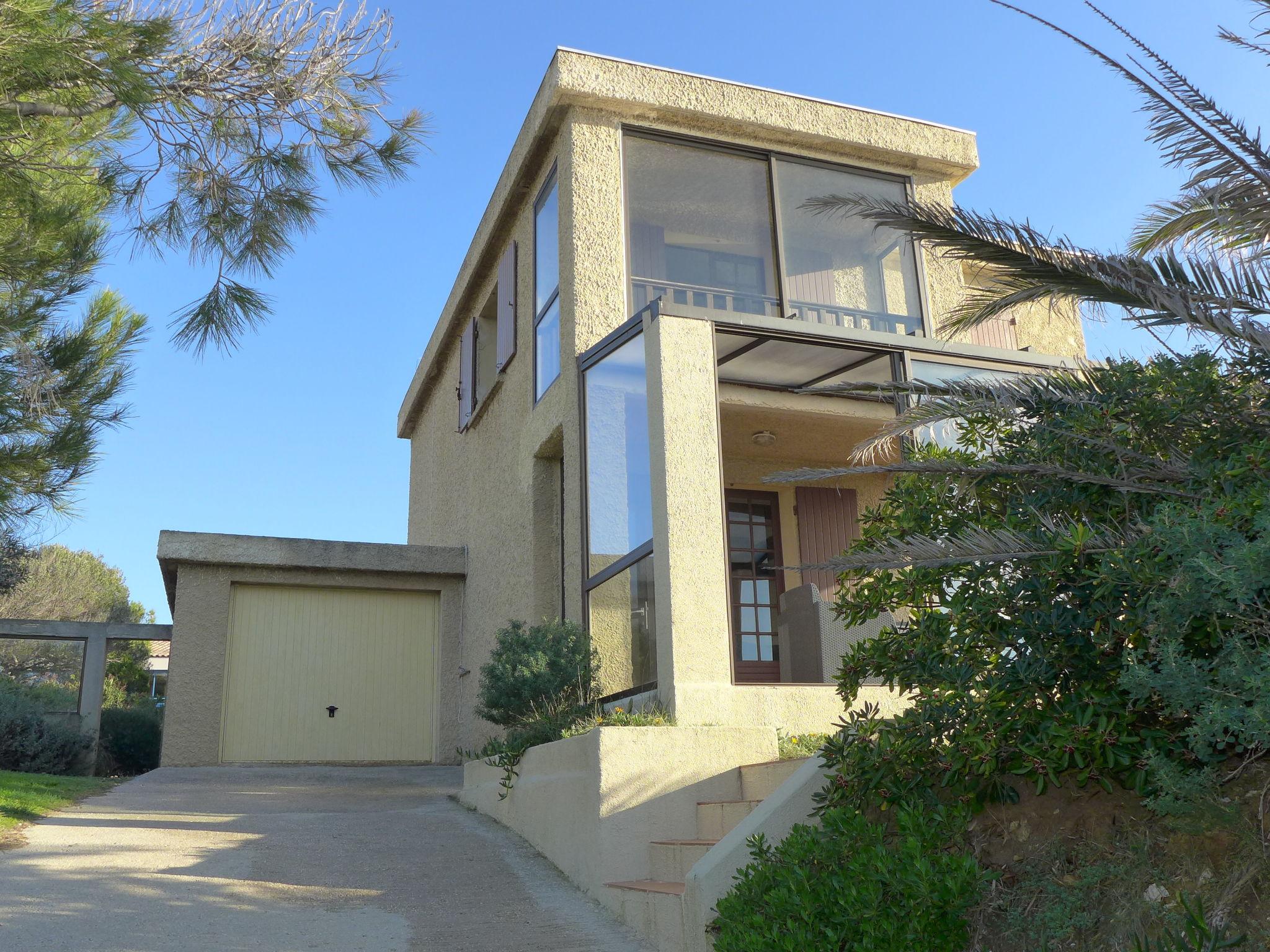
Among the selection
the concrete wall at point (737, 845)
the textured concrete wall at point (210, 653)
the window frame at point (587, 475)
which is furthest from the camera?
the textured concrete wall at point (210, 653)

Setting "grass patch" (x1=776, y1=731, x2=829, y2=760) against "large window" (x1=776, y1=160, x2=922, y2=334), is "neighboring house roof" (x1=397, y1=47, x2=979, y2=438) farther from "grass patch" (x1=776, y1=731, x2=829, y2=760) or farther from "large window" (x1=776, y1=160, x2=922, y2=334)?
"grass patch" (x1=776, y1=731, x2=829, y2=760)

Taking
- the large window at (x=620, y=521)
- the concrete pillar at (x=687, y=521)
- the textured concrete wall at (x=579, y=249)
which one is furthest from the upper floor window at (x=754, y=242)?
the concrete pillar at (x=687, y=521)

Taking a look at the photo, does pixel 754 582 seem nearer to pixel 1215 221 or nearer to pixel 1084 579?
pixel 1215 221

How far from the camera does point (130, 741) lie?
50.6 feet

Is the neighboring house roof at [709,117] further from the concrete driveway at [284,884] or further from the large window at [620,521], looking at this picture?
the concrete driveway at [284,884]

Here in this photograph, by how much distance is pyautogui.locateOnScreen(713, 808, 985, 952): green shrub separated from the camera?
12.5 ft

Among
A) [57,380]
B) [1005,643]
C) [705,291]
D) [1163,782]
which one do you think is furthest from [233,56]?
[1163,782]

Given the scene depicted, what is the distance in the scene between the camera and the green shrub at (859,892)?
3.80 meters

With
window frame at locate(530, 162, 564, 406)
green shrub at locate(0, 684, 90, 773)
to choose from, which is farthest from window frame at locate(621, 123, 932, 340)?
green shrub at locate(0, 684, 90, 773)

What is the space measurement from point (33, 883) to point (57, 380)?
5117mm

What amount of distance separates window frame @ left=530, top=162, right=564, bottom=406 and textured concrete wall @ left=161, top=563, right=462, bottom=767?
406cm

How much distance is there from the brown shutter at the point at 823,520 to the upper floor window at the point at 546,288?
3.32m

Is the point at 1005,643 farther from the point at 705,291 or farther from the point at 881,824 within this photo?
the point at 705,291

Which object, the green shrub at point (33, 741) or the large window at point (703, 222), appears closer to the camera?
the large window at point (703, 222)
